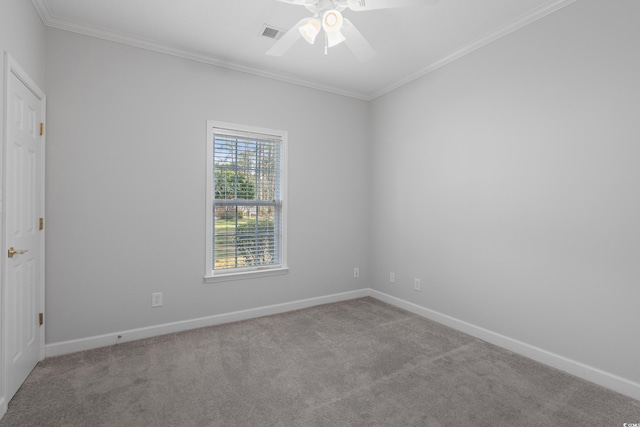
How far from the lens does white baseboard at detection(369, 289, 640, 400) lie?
2070 mm

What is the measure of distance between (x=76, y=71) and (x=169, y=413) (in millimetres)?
2816

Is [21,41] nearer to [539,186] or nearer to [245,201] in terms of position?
[245,201]

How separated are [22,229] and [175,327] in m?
1.51

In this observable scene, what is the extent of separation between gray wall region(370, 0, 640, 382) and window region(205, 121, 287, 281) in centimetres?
160

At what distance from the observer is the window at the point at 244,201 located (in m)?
3.32

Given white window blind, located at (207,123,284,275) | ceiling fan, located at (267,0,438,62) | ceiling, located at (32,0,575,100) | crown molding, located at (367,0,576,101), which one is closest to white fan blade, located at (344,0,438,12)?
ceiling fan, located at (267,0,438,62)

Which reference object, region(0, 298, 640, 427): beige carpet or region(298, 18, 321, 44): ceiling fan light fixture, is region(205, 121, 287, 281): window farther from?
region(298, 18, 321, 44): ceiling fan light fixture

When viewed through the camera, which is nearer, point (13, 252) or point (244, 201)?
point (13, 252)

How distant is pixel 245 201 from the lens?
3.51m

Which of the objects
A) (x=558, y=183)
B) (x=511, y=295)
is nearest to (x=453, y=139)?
(x=558, y=183)

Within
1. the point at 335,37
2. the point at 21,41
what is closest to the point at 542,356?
Answer: the point at 335,37

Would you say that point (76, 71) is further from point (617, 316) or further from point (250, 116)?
point (617, 316)

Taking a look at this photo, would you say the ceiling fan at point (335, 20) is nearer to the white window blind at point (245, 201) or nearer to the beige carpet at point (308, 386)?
the white window blind at point (245, 201)

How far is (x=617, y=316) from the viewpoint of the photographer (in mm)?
2107
